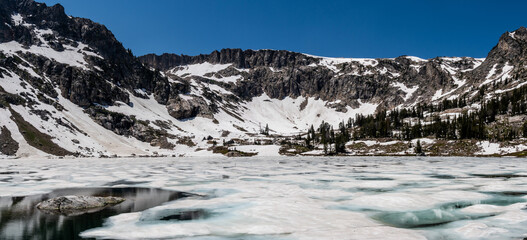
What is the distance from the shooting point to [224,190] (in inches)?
1009

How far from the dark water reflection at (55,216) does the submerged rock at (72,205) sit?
0.61 m

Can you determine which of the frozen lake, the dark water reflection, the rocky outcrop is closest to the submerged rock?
the dark water reflection

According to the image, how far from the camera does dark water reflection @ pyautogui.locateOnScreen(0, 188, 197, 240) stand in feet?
41.9

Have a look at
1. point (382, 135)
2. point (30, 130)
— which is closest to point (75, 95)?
point (30, 130)

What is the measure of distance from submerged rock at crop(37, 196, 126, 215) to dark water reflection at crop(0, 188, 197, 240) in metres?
0.61

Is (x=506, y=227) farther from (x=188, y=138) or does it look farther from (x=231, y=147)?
(x=188, y=138)

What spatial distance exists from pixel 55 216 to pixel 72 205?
6.69 ft

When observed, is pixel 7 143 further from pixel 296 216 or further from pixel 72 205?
pixel 296 216

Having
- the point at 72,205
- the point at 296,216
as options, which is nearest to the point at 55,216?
the point at 72,205

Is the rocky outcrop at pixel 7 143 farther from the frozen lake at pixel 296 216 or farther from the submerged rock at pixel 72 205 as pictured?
the submerged rock at pixel 72 205

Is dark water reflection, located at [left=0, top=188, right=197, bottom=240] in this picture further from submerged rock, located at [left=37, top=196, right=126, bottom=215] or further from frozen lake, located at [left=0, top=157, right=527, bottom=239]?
submerged rock, located at [left=37, top=196, right=126, bottom=215]

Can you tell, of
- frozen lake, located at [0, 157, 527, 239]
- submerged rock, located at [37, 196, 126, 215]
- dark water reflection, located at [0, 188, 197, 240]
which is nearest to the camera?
frozen lake, located at [0, 157, 527, 239]

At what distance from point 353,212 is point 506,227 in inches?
254

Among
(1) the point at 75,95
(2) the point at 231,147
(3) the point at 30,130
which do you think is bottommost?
(2) the point at 231,147
